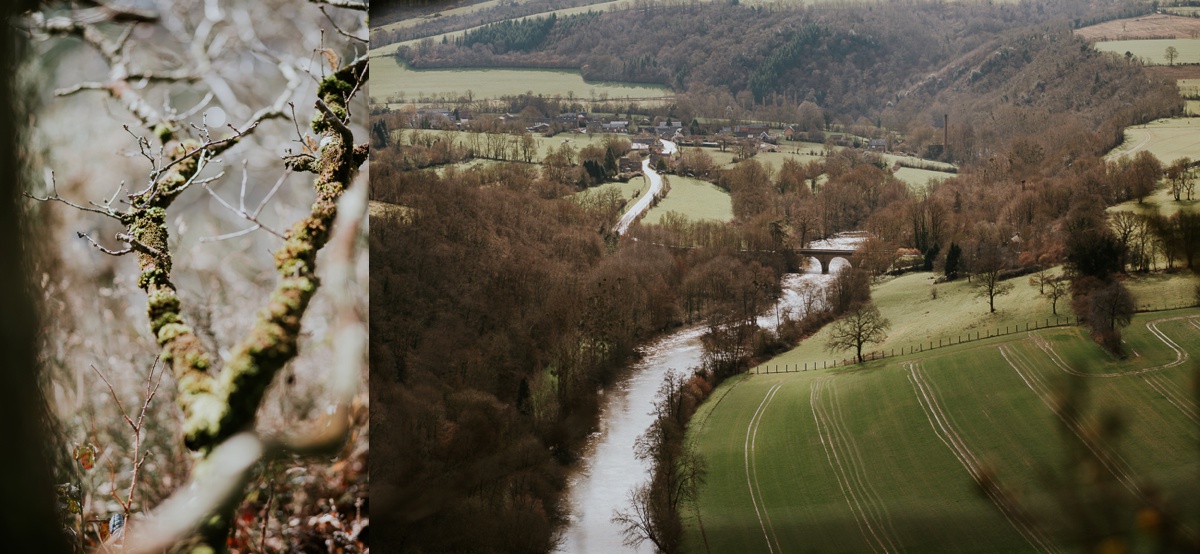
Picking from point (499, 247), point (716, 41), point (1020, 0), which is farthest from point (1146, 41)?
point (499, 247)

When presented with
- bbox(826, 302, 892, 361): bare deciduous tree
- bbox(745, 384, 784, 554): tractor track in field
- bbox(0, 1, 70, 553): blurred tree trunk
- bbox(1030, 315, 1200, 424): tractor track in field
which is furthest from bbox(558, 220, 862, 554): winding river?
bbox(0, 1, 70, 553): blurred tree trunk

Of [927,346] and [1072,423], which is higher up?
[927,346]

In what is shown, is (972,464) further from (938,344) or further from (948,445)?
(938,344)

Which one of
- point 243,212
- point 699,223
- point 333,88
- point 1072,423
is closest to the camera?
point 1072,423

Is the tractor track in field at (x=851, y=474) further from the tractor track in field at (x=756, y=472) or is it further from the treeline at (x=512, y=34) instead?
the treeline at (x=512, y=34)

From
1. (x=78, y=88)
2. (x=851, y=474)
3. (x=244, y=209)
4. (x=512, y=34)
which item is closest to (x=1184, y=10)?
(x=851, y=474)

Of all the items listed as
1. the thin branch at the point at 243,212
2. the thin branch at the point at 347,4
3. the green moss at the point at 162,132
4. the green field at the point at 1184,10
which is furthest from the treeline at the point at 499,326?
the green field at the point at 1184,10

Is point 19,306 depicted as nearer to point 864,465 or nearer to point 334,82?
point 334,82
